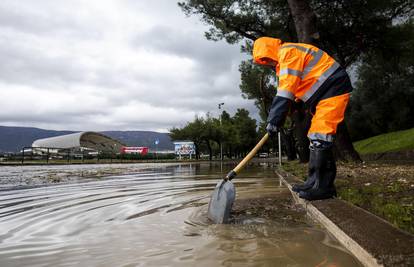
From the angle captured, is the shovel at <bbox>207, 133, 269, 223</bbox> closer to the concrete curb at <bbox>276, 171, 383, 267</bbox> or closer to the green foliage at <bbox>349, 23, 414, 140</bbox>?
the concrete curb at <bbox>276, 171, 383, 267</bbox>

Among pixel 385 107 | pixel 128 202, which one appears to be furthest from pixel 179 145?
pixel 128 202

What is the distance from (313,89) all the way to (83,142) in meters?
114

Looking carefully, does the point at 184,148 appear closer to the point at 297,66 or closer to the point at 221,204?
the point at 221,204

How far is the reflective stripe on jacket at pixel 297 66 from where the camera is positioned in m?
3.73

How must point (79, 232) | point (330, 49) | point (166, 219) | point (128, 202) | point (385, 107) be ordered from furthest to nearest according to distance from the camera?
point (385, 107)
point (330, 49)
point (128, 202)
point (166, 219)
point (79, 232)

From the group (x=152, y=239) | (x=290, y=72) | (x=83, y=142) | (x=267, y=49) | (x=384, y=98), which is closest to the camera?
(x=152, y=239)

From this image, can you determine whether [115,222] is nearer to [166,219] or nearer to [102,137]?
[166,219]

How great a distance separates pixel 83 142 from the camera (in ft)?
365

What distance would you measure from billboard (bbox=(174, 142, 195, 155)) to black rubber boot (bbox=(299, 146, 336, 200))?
47.1 m

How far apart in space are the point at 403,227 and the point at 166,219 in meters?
2.41

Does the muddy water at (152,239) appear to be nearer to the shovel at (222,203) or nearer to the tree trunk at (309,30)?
the shovel at (222,203)

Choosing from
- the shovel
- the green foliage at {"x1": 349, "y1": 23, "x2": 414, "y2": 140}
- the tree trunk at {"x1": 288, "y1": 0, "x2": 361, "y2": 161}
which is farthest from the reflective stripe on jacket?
the green foliage at {"x1": 349, "y1": 23, "x2": 414, "y2": 140}

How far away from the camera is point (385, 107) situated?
34.0m

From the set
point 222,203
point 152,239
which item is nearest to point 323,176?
point 222,203
